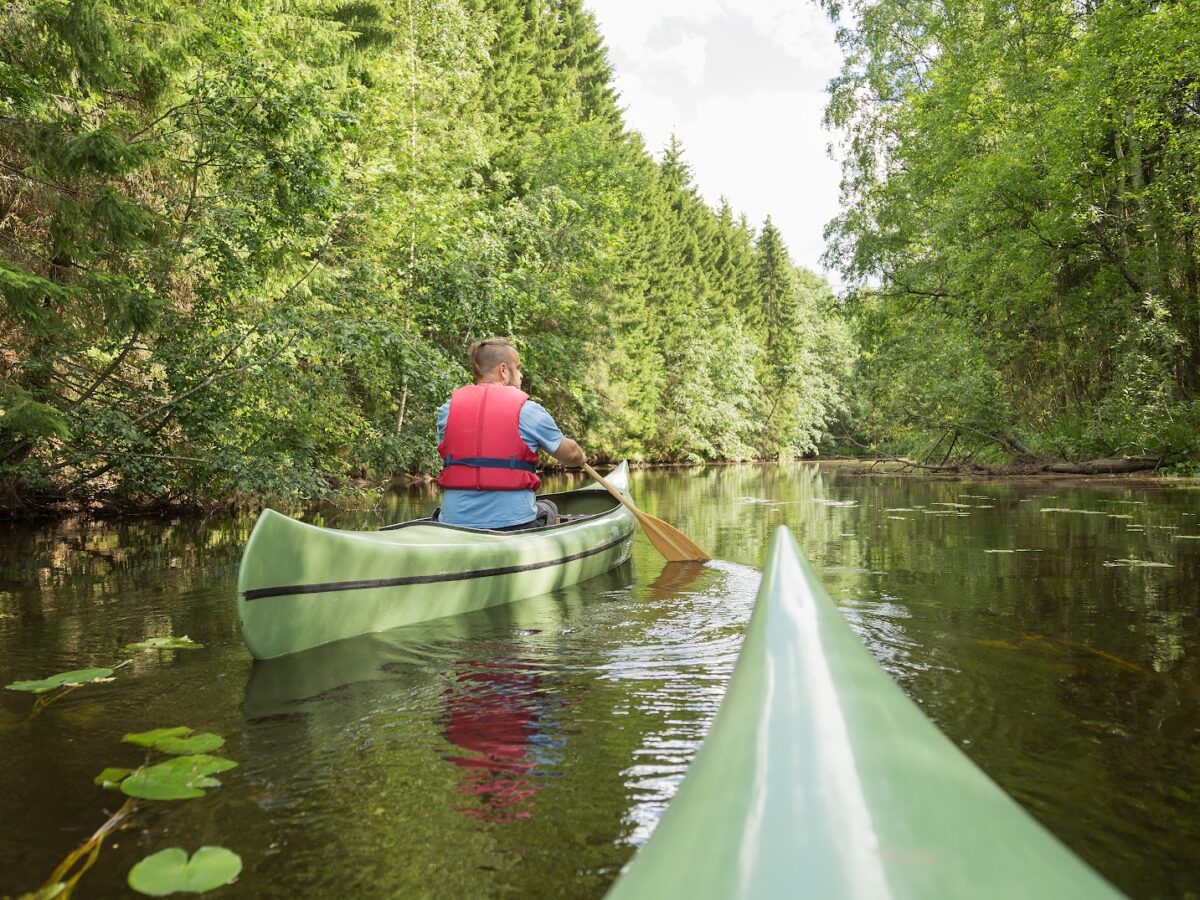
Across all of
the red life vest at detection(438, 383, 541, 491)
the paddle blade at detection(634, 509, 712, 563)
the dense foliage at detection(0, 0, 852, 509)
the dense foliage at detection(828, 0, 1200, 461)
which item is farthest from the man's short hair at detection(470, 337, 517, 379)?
the dense foliage at detection(828, 0, 1200, 461)

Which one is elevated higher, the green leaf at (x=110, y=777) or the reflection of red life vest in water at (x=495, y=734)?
the green leaf at (x=110, y=777)

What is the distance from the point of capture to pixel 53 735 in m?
2.16

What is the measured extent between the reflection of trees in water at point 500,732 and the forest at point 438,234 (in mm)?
4011

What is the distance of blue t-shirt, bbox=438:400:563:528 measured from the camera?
4.39m

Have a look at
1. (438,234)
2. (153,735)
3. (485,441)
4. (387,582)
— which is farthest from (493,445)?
(438,234)

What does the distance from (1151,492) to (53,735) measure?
1154 cm

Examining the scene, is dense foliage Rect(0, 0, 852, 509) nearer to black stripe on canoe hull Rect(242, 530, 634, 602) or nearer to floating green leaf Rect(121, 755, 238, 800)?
black stripe on canoe hull Rect(242, 530, 634, 602)

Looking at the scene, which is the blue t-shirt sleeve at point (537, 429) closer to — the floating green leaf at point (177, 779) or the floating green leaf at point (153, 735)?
the floating green leaf at point (153, 735)

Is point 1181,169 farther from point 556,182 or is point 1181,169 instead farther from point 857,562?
point 556,182

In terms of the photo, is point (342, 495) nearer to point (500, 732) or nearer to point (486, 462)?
point (486, 462)

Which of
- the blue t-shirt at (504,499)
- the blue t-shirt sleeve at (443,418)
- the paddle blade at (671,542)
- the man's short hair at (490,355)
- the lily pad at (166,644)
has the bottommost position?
the lily pad at (166,644)

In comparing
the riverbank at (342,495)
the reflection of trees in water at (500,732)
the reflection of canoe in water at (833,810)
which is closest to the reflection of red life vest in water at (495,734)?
the reflection of trees in water at (500,732)

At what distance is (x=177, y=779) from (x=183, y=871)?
0.48 meters

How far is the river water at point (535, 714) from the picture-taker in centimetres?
153
